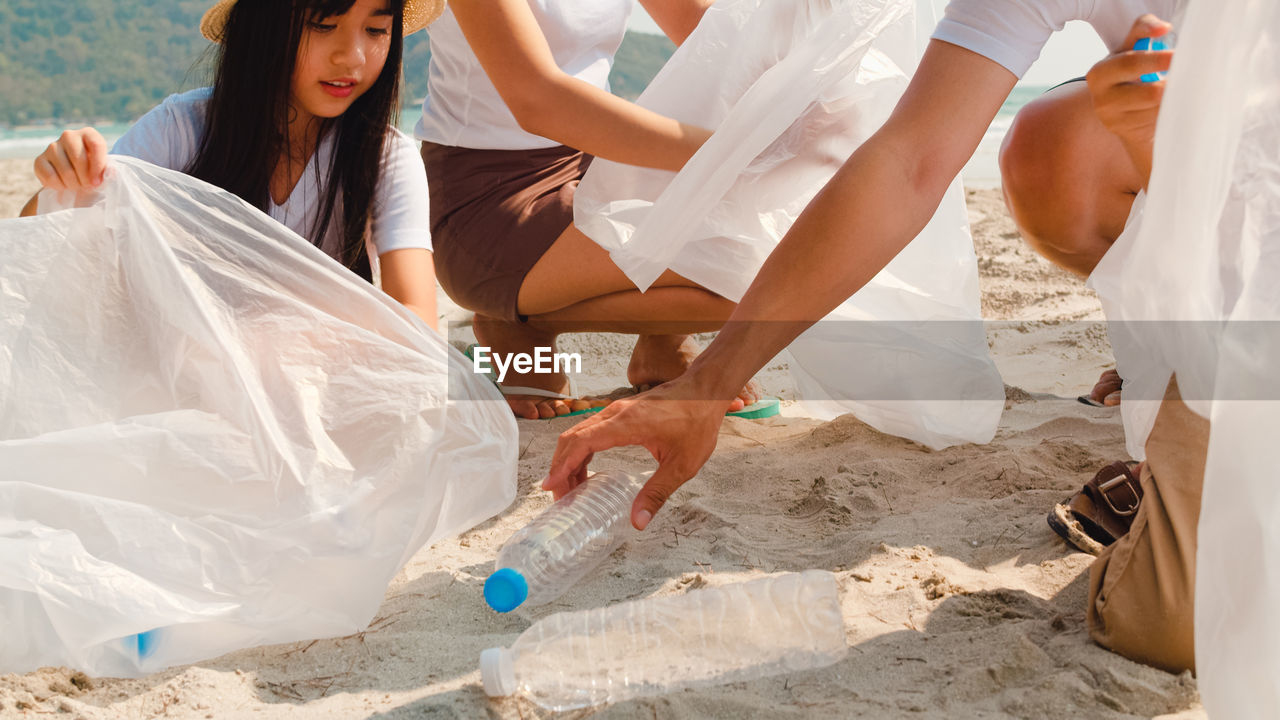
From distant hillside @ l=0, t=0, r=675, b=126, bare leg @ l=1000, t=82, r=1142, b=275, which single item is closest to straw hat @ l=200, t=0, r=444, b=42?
bare leg @ l=1000, t=82, r=1142, b=275

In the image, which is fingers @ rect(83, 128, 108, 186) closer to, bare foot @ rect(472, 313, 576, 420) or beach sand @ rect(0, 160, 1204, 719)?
beach sand @ rect(0, 160, 1204, 719)

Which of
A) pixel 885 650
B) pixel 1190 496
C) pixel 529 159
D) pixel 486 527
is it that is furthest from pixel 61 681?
pixel 529 159

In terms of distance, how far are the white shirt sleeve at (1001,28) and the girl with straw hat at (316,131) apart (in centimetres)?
92

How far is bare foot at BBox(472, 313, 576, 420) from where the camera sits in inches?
80.1

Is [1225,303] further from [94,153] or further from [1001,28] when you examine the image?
[94,153]

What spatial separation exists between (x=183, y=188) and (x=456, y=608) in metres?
0.68

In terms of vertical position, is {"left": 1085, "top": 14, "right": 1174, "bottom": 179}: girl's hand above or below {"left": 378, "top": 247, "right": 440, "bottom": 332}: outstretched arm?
above

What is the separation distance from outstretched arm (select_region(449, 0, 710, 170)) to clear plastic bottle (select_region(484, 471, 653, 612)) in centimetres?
55

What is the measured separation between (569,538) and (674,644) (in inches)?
11.7

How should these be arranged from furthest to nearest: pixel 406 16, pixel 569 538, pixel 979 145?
pixel 979 145 < pixel 406 16 < pixel 569 538

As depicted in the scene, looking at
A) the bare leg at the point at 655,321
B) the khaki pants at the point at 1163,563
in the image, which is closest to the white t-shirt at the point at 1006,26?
the khaki pants at the point at 1163,563

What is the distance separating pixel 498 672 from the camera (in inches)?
38.4

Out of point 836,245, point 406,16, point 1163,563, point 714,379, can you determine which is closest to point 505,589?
point 714,379

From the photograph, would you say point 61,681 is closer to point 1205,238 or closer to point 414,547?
point 414,547
